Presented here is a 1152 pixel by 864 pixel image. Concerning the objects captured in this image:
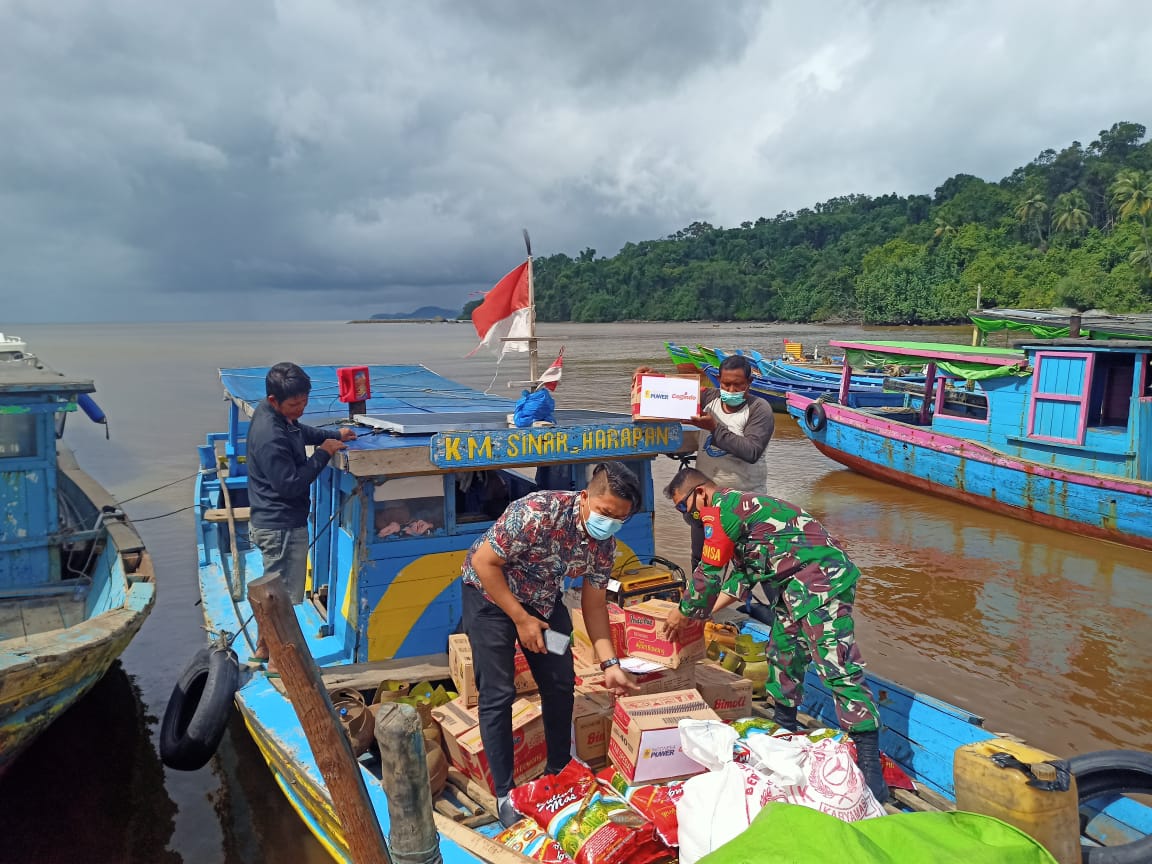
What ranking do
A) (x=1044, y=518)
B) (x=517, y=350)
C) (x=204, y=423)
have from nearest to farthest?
1. (x=517, y=350)
2. (x=1044, y=518)
3. (x=204, y=423)

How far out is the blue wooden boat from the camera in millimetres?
4512

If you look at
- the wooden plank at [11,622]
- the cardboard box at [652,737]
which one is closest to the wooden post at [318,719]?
the cardboard box at [652,737]

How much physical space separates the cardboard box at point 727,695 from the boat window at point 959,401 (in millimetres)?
11422

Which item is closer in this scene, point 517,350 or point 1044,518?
point 517,350

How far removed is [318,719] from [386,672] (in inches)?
80.1

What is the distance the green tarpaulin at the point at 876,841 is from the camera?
220 cm

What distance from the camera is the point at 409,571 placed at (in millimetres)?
5125

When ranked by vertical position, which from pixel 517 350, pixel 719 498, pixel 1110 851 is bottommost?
pixel 1110 851

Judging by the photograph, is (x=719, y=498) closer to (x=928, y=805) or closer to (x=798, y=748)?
(x=798, y=748)

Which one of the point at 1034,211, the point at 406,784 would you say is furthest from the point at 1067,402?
the point at 1034,211

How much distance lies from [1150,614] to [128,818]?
35.1 feet

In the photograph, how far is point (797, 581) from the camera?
4164 mm

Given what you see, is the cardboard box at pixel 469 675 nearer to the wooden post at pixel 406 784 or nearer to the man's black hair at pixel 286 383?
the wooden post at pixel 406 784

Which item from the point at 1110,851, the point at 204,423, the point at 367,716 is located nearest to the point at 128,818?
the point at 367,716
